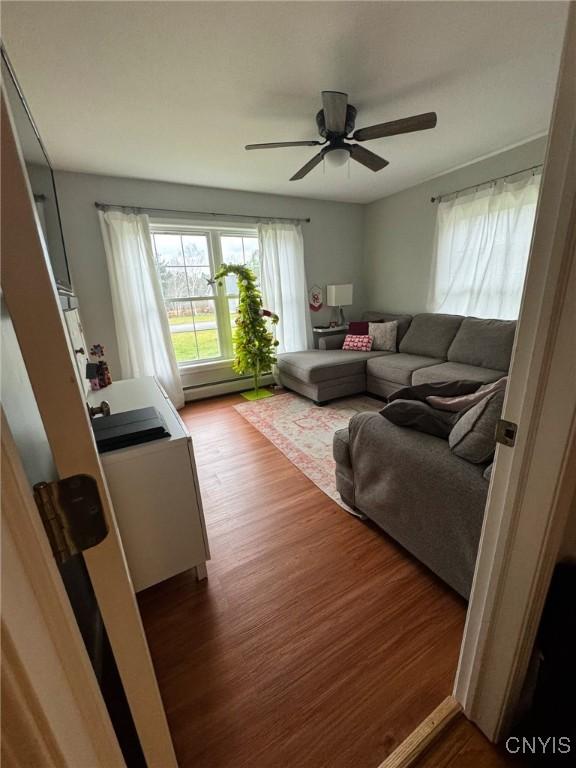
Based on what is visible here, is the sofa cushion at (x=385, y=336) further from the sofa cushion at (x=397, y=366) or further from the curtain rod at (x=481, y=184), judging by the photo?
the curtain rod at (x=481, y=184)

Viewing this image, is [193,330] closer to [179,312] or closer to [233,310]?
[179,312]

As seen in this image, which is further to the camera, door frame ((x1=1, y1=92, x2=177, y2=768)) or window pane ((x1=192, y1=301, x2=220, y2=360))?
window pane ((x1=192, y1=301, x2=220, y2=360))

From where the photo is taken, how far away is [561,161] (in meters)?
0.57

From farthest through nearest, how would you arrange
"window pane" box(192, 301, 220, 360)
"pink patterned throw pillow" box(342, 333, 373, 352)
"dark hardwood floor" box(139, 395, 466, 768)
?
"pink patterned throw pillow" box(342, 333, 373, 352) < "window pane" box(192, 301, 220, 360) < "dark hardwood floor" box(139, 395, 466, 768)

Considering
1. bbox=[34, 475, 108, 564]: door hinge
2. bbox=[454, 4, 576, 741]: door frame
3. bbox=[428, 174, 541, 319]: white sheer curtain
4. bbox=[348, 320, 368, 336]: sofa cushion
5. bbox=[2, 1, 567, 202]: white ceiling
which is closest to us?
bbox=[34, 475, 108, 564]: door hinge

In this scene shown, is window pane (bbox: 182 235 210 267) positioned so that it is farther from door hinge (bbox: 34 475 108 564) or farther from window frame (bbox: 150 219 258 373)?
door hinge (bbox: 34 475 108 564)

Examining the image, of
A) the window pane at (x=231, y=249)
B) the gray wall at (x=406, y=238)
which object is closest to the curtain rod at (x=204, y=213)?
the window pane at (x=231, y=249)

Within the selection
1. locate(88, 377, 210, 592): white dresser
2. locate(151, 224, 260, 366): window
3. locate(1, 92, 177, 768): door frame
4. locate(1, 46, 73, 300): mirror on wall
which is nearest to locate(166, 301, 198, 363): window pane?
locate(151, 224, 260, 366): window

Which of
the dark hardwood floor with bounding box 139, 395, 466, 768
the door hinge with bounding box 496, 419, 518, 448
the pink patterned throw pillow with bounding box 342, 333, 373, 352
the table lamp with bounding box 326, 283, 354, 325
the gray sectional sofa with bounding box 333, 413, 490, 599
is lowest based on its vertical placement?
the dark hardwood floor with bounding box 139, 395, 466, 768

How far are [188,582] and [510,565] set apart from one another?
4.40ft

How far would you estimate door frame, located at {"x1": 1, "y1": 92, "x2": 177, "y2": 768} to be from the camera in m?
0.31

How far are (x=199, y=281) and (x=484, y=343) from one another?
10.3 feet

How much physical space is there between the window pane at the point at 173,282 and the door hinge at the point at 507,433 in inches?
138

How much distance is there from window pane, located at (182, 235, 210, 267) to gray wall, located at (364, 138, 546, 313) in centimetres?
236
